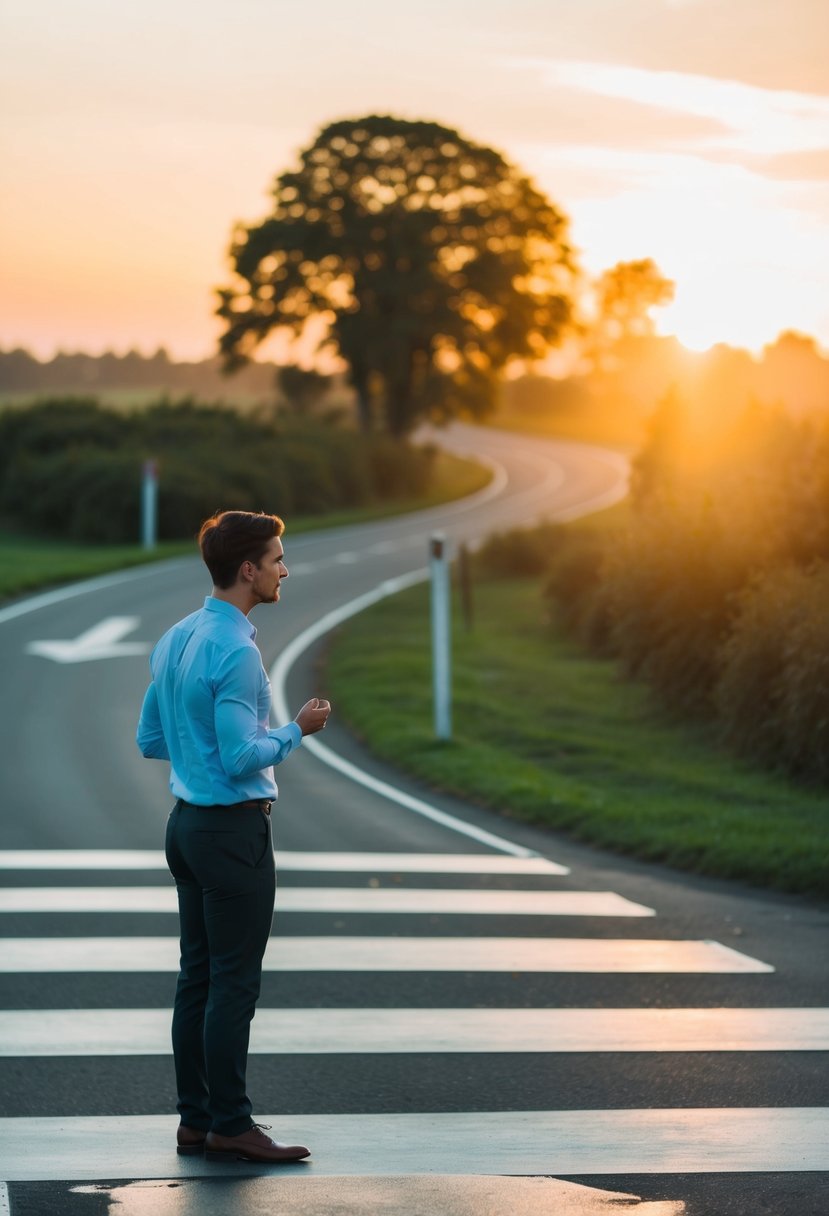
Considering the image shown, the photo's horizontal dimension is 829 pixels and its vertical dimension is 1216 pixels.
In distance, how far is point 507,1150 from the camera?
575 centimetres

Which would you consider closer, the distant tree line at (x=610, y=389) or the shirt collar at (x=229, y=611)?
the shirt collar at (x=229, y=611)

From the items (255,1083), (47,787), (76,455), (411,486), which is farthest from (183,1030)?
(411,486)

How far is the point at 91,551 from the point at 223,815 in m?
36.3

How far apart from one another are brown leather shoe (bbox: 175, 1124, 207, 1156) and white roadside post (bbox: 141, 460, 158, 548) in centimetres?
3493

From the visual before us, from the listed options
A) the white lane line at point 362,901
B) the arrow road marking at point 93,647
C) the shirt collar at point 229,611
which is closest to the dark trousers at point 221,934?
the shirt collar at point 229,611

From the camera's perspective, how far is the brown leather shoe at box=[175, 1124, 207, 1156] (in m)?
5.59

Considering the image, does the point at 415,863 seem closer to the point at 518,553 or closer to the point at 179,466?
the point at 518,553

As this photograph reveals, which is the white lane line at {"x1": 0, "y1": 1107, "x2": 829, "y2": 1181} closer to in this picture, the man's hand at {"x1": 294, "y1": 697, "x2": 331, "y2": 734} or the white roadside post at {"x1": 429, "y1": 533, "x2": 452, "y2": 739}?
the man's hand at {"x1": 294, "y1": 697, "x2": 331, "y2": 734}

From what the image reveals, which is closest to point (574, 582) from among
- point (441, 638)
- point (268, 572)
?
point (441, 638)

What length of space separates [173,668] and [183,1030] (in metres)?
1.18

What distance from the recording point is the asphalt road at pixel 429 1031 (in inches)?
212

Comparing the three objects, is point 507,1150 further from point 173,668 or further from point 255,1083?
point 173,668

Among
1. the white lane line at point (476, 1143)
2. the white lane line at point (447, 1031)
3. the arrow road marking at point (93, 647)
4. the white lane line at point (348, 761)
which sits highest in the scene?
the white lane line at point (476, 1143)

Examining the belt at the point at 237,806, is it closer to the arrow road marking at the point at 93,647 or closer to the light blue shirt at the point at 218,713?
the light blue shirt at the point at 218,713
